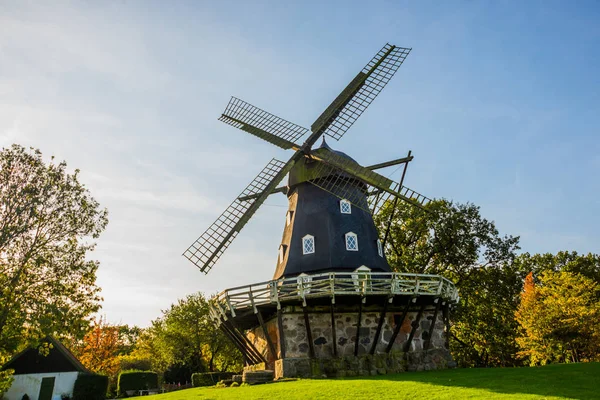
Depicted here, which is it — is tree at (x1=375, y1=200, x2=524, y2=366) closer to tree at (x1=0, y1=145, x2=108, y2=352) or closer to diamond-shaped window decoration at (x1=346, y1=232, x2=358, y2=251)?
diamond-shaped window decoration at (x1=346, y1=232, x2=358, y2=251)

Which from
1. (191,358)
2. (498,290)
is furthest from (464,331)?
(191,358)

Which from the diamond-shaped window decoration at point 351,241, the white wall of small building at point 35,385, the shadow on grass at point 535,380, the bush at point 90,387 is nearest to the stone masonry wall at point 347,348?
the shadow on grass at point 535,380

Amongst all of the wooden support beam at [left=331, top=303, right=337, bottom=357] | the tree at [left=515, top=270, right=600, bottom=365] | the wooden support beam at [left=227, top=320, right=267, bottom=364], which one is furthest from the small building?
the tree at [left=515, top=270, right=600, bottom=365]

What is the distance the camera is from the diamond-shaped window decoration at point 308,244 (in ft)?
68.9

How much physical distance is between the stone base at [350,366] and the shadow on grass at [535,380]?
224 centimetres

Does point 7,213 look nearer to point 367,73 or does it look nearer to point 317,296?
point 317,296

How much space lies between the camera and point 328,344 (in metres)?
18.4

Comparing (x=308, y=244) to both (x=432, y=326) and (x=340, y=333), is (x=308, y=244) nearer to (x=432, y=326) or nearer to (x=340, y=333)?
(x=340, y=333)

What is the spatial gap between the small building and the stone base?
17483 millimetres

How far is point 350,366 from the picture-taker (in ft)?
57.8

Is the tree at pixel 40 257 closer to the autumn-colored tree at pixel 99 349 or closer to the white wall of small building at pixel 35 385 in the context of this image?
the white wall of small building at pixel 35 385

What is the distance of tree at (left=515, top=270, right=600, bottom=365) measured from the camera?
2886 cm

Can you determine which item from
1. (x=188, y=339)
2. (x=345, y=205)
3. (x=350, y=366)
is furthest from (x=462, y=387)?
(x=188, y=339)

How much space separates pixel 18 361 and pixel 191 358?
14.4 metres
